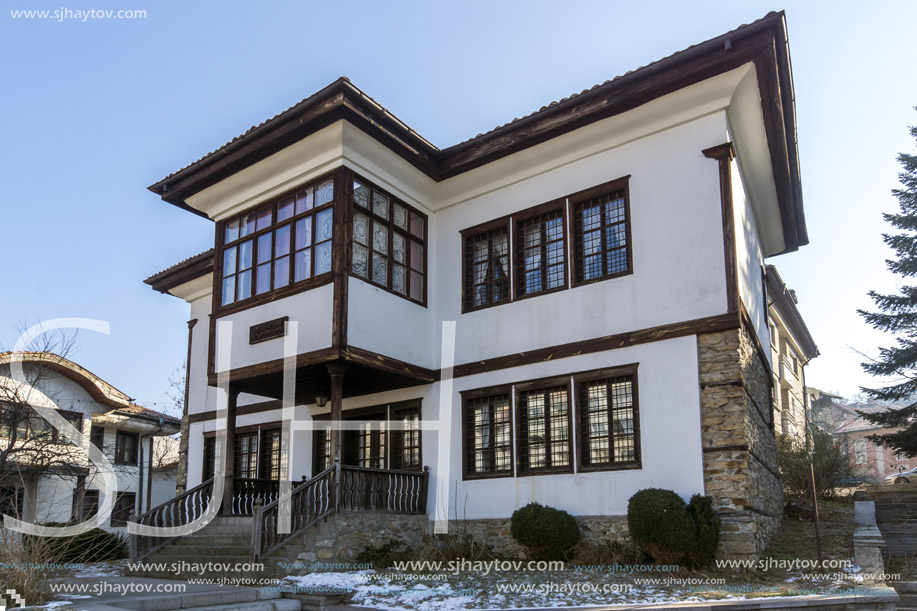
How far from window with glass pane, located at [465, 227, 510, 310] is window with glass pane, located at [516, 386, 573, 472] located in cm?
195

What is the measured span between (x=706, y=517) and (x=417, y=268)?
22.4ft

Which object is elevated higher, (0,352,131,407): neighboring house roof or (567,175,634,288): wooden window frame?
(567,175,634,288): wooden window frame

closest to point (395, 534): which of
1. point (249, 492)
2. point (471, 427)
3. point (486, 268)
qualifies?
point (471, 427)

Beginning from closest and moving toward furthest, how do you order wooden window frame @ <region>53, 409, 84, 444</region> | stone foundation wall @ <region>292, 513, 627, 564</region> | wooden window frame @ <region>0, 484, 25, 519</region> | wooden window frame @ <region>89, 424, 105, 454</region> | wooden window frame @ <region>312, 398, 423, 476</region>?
wooden window frame @ <region>0, 484, 25, 519</region>, stone foundation wall @ <region>292, 513, 627, 564</region>, wooden window frame @ <region>312, 398, 423, 476</region>, wooden window frame @ <region>53, 409, 84, 444</region>, wooden window frame @ <region>89, 424, 105, 454</region>

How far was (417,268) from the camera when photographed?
14586 millimetres

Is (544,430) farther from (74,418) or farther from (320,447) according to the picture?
(74,418)

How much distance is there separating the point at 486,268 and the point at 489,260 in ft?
0.51

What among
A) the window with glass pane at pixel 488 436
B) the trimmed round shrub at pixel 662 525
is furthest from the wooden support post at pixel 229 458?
the trimmed round shrub at pixel 662 525

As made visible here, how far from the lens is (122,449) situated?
101 feet

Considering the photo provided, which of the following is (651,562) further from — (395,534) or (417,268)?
(417,268)

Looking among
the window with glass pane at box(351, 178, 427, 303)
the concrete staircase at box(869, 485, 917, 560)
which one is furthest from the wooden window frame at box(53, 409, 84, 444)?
the concrete staircase at box(869, 485, 917, 560)

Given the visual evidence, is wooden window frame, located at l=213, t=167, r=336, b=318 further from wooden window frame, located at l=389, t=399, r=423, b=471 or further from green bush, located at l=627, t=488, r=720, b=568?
green bush, located at l=627, t=488, r=720, b=568

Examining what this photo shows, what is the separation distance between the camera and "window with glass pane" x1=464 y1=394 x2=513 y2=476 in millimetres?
13125

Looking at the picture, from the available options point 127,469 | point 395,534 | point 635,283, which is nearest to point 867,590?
point 635,283
